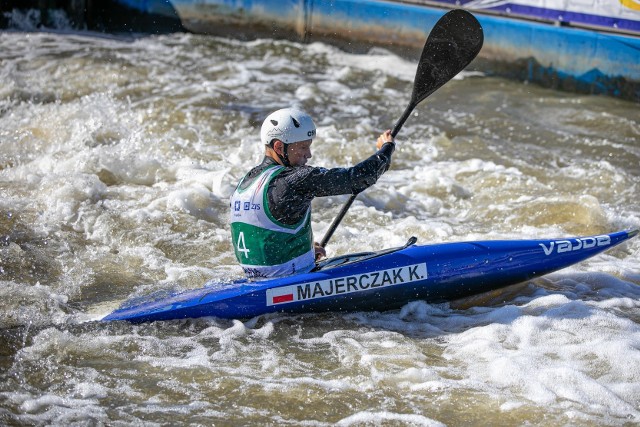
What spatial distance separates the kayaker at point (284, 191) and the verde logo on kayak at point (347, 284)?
5.1 inches

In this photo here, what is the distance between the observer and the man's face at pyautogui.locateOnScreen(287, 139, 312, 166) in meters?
4.40

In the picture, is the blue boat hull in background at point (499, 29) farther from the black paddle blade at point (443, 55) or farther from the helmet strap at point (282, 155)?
the helmet strap at point (282, 155)

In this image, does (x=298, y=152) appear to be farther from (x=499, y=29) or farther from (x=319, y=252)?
(x=499, y=29)

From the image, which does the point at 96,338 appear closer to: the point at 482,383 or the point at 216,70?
the point at 482,383

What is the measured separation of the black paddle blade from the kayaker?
1148 mm

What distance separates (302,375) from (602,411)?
1.37 metres

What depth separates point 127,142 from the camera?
25.3 ft

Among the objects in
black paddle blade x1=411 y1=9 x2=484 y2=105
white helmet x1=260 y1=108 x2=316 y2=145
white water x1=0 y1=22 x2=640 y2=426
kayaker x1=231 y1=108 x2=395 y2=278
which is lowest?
white water x1=0 y1=22 x2=640 y2=426

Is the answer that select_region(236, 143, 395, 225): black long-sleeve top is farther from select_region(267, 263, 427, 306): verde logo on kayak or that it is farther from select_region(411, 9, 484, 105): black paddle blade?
select_region(411, 9, 484, 105): black paddle blade

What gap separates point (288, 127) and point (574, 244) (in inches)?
75.1

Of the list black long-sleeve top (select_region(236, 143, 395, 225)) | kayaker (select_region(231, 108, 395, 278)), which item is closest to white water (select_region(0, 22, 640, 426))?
kayaker (select_region(231, 108, 395, 278))

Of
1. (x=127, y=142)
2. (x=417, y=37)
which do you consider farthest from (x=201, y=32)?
(x=127, y=142)

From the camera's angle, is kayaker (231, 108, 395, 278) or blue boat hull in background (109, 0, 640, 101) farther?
blue boat hull in background (109, 0, 640, 101)

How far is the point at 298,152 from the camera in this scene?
443cm
